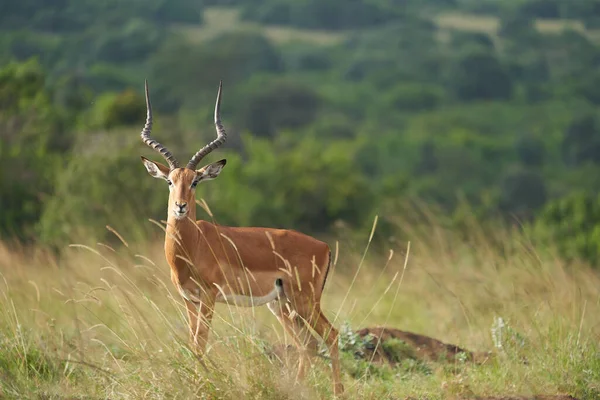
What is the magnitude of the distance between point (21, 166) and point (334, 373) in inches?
642

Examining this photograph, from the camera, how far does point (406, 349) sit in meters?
8.86

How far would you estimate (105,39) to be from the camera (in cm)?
9606

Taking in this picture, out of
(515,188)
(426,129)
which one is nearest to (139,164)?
(515,188)

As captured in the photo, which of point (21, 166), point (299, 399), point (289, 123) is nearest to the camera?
point (299, 399)

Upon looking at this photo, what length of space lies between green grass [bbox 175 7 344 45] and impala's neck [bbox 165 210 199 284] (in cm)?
→ 10012

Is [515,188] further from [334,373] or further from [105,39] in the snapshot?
[334,373]

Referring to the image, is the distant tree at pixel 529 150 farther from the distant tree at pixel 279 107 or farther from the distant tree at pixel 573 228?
the distant tree at pixel 573 228

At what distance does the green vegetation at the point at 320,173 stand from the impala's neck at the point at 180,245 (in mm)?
315

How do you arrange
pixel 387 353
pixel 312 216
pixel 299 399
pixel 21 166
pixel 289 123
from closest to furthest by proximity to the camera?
pixel 299 399, pixel 387 353, pixel 21 166, pixel 312 216, pixel 289 123

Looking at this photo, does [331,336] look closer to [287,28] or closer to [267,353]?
[267,353]

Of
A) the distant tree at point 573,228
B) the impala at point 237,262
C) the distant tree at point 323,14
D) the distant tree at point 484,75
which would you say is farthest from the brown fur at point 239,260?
the distant tree at point 323,14

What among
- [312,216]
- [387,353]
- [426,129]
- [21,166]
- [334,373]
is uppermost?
[334,373]

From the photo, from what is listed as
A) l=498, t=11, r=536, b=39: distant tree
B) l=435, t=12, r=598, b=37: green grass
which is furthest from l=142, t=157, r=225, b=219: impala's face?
l=498, t=11, r=536, b=39: distant tree

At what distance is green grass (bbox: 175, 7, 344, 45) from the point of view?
10850 cm
